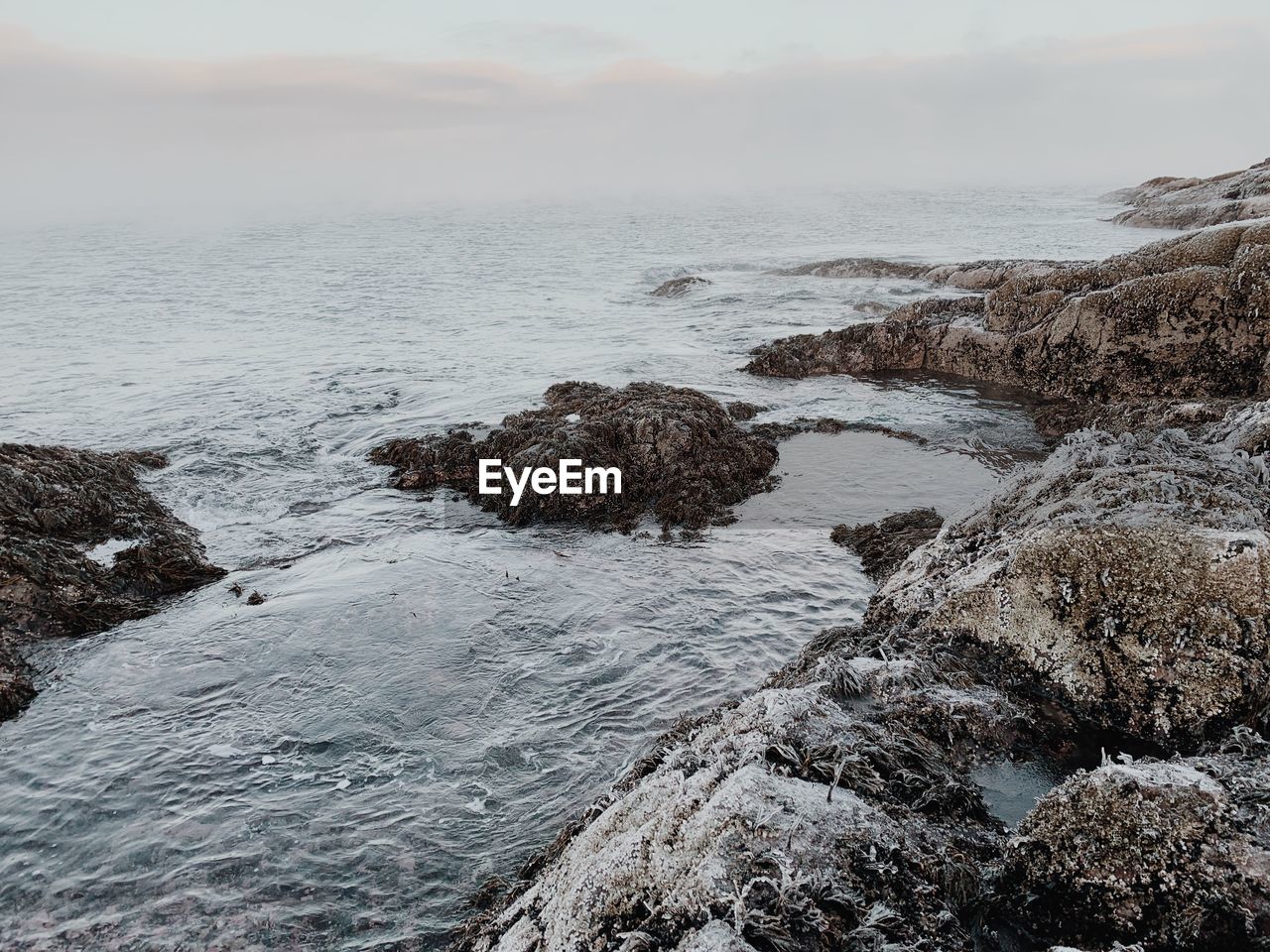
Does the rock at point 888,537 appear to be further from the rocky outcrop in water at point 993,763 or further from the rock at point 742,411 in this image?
the rock at point 742,411

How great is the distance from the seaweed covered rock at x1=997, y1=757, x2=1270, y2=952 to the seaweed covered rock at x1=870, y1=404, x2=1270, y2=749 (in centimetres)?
72

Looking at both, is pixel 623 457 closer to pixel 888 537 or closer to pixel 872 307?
pixel 888 537

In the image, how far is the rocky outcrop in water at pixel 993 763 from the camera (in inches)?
89.1

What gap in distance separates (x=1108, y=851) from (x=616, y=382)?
10.5 metres

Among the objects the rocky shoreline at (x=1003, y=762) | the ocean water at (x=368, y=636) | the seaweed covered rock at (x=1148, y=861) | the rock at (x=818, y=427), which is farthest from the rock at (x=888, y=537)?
the seaweed covered rock at (x=1148, y=861)

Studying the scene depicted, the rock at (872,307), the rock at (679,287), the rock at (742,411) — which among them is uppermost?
the rock at (679,287)

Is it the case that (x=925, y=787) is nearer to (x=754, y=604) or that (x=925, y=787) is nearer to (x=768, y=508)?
(x=754, y=604)

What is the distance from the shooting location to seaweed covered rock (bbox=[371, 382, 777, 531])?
8.00 meters

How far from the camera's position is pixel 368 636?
5848 mm

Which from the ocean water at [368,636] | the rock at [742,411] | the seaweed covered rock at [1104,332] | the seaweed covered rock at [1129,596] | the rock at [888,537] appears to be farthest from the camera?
the rock at [742,411]

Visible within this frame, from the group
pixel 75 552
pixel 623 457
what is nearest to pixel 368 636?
pixel 75 552

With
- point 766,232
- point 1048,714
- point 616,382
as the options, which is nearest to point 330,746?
point 1048,714

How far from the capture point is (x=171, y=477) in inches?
357

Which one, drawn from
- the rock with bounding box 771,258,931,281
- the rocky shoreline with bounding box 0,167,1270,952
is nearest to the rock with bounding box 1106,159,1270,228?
the rock with bounding box 771,258,931,281
